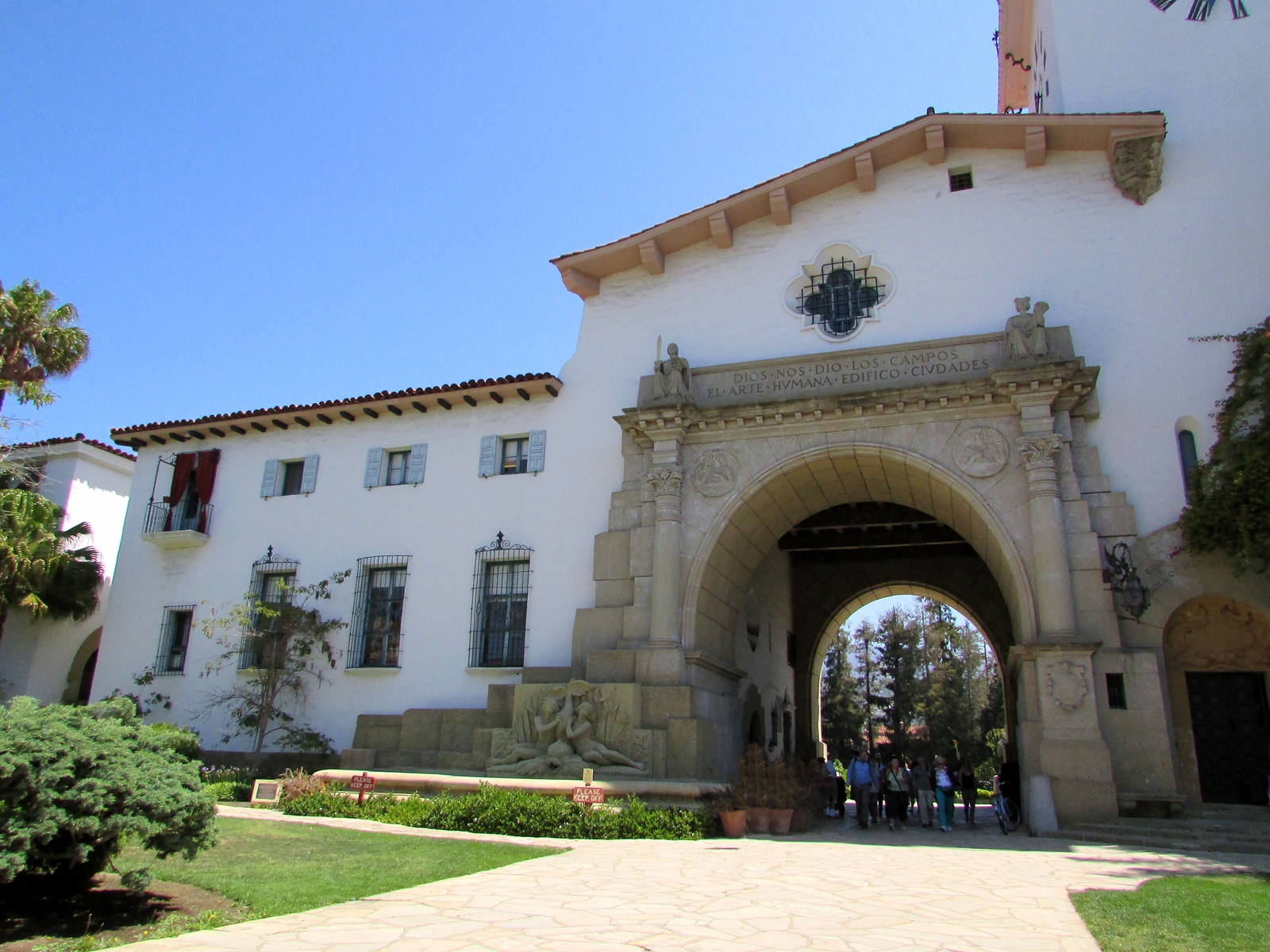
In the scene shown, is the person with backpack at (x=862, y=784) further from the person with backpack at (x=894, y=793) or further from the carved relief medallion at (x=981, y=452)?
the carved relief medallion at (x=981, y=452)

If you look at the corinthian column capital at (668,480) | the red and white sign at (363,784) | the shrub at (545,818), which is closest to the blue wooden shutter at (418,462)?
the corinthian column capital at (668,480)

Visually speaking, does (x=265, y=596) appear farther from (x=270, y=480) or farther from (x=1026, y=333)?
(x=1026, y=333)

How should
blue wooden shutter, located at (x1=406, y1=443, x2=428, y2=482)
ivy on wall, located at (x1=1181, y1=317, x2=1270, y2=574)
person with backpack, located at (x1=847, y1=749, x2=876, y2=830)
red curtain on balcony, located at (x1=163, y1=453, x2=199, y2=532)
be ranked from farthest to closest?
red curtain on balcony, located at (x1=163, y1=453, x2=199, y2=532), blue wooden shutter, located at (x1=406, y1=443, x2=428, y2=482), person with backpack, located at (x1=847, y1=749, x2=876, y2=830), ivy on wall, located at (x1=1181, y1=317, x2=1270, y2=574)

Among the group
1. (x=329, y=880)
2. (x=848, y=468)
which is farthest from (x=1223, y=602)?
(x=329, y=880)

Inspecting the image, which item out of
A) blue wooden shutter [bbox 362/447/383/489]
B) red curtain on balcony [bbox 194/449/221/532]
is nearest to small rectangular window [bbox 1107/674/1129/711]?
blue wooden shutter [bbox 362/447/383/489]

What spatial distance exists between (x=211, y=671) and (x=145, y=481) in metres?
5.58

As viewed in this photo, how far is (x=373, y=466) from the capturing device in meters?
20.8

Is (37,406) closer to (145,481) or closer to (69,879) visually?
(145,481)

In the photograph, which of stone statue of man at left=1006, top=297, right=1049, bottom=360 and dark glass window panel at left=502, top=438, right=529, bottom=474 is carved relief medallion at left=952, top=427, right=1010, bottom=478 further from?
dark glass window panel at left=502, top=438, right=529, bottom=474

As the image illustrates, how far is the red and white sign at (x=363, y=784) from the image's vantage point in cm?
1430

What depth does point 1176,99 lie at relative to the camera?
55.7 feet

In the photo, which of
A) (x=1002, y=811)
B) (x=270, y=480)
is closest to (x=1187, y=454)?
(x=1002, y=811)

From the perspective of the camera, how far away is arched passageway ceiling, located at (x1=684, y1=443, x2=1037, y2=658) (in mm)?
15383

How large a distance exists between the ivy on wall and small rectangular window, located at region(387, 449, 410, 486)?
15.1 metres
